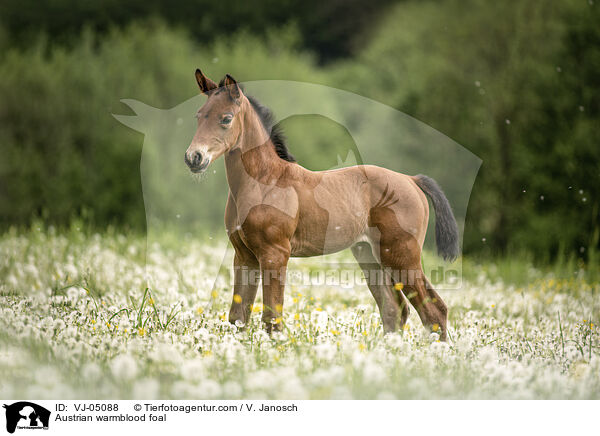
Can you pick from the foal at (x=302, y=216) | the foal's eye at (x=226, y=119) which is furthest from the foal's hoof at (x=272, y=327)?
the foal's eye at (x=226, y=119)

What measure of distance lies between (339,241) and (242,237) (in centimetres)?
79

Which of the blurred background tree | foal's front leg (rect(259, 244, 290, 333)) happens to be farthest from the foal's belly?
the blurred background tree

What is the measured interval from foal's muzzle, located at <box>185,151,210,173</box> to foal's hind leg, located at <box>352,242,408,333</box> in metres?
1.59

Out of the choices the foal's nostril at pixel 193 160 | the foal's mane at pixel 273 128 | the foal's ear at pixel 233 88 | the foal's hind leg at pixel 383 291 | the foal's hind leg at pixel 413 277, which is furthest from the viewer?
the foal's hind leg at pixel 383 291

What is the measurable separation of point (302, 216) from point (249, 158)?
0.62m

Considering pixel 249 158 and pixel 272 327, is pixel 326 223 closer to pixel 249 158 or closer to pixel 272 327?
pixel 249 158

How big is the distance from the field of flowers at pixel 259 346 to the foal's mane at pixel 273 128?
1379 millimetres

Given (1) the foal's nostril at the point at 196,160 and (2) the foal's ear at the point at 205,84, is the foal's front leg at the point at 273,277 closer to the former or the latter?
(1) the foal's nostril at the point at 196,160

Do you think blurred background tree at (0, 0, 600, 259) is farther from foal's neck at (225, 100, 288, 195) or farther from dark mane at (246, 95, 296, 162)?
foal's neck at (225, 100, 288, 195)

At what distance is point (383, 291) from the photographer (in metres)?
4.98

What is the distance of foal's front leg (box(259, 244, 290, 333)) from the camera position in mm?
4426

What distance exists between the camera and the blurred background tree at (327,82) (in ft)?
29.6

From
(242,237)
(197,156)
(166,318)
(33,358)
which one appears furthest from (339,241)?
(33,358)

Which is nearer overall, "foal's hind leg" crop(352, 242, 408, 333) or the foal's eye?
the foal's eye
